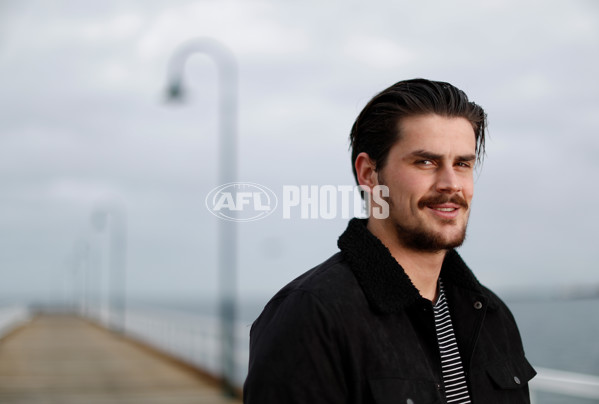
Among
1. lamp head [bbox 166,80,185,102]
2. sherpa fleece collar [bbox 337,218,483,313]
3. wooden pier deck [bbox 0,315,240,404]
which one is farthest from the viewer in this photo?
lamp head [bbox 166,80,185,102]

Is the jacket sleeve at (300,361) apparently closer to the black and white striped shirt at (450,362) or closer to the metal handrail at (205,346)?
the black and white striped shirt at (450,362)

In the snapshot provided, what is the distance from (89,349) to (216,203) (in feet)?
69.9

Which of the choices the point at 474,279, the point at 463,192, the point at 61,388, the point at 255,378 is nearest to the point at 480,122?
the point at 463,192

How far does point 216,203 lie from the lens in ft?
7.26

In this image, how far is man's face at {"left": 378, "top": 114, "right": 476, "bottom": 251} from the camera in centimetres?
200

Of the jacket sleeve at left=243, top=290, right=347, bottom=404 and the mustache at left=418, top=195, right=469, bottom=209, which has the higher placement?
the mustache at left=418, top=195, right=469, bottom=209

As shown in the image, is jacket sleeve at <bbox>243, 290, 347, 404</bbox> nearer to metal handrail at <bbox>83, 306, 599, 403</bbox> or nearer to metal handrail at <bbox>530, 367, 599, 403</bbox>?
metal handrail at <bbox>83, 306, 599, 403</bbox>

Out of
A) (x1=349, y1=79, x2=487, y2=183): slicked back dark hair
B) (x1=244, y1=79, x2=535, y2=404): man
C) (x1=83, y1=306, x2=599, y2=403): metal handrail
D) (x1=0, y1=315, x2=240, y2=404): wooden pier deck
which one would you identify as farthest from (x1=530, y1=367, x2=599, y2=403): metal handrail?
(x1=0, y1=315, x2=240, y2=404): wooden pier deck

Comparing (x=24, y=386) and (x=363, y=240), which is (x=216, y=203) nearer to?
(x=363, y=240)

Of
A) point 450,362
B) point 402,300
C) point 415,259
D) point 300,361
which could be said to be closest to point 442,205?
point 415,259

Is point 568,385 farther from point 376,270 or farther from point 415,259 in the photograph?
point 376,270

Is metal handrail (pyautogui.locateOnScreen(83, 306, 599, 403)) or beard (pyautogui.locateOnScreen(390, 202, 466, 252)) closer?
beard (pyautogui.locateOnScreen(390, 202, 466, 252))

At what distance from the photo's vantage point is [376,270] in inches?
77.6

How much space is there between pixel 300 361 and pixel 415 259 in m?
0.52
